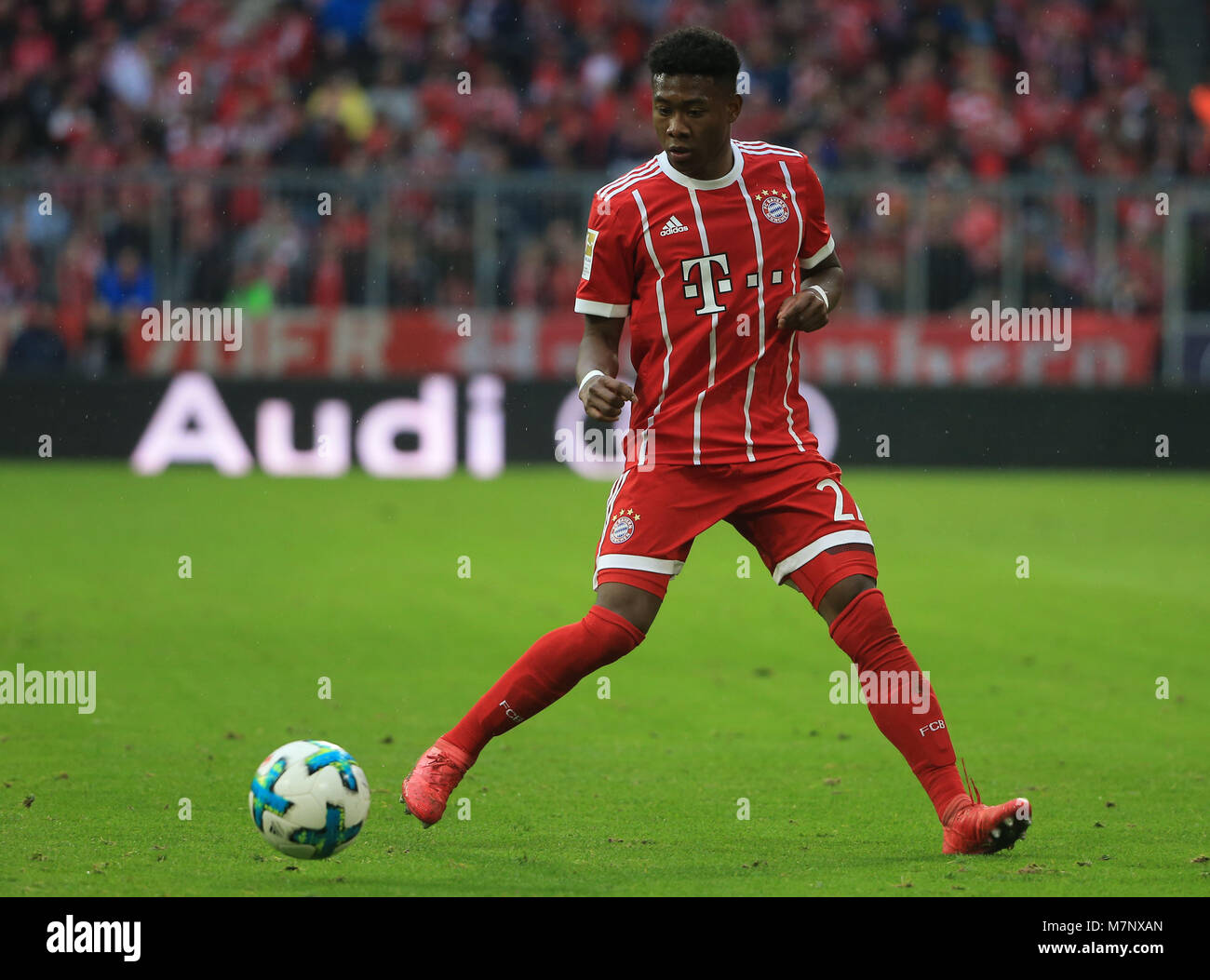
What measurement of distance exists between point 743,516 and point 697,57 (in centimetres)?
140

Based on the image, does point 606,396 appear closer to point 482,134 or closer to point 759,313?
point 759,313

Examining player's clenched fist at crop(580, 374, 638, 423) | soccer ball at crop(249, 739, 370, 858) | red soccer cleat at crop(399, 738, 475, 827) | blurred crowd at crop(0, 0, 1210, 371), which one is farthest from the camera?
blurred crowd at crop(0, 0, 1210, 371)

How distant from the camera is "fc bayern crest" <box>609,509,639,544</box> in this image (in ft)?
18.3

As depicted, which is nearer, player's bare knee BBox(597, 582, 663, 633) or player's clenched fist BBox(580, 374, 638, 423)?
player's clenched fist BBox(580, 374, 638, 423)

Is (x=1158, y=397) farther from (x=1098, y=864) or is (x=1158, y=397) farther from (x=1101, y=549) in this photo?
(x=1098, y=864)

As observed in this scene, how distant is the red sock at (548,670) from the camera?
217 inches

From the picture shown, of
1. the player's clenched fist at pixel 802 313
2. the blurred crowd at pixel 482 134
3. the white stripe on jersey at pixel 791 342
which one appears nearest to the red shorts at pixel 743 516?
the white stripe on jersey at pixel 791 342

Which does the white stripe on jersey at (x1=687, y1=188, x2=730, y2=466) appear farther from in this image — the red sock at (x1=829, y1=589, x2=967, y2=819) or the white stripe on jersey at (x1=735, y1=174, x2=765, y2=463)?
the red sock at (x1=829, y1=589, x2=967, y2=819)

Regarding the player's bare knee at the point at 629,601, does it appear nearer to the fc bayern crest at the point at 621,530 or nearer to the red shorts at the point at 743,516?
the red shorts at the point at 743,516

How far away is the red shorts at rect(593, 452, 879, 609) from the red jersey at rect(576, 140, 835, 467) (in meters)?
0.07

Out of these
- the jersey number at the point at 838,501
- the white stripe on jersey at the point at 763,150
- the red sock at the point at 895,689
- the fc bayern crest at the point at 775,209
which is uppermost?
the white stripe on jersey at the point at 763,150

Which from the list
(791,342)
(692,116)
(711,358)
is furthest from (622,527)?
(692,116)

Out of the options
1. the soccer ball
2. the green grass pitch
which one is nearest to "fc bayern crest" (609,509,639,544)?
the green grass pitch

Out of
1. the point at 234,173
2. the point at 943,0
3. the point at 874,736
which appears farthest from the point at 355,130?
the point at 874,736
